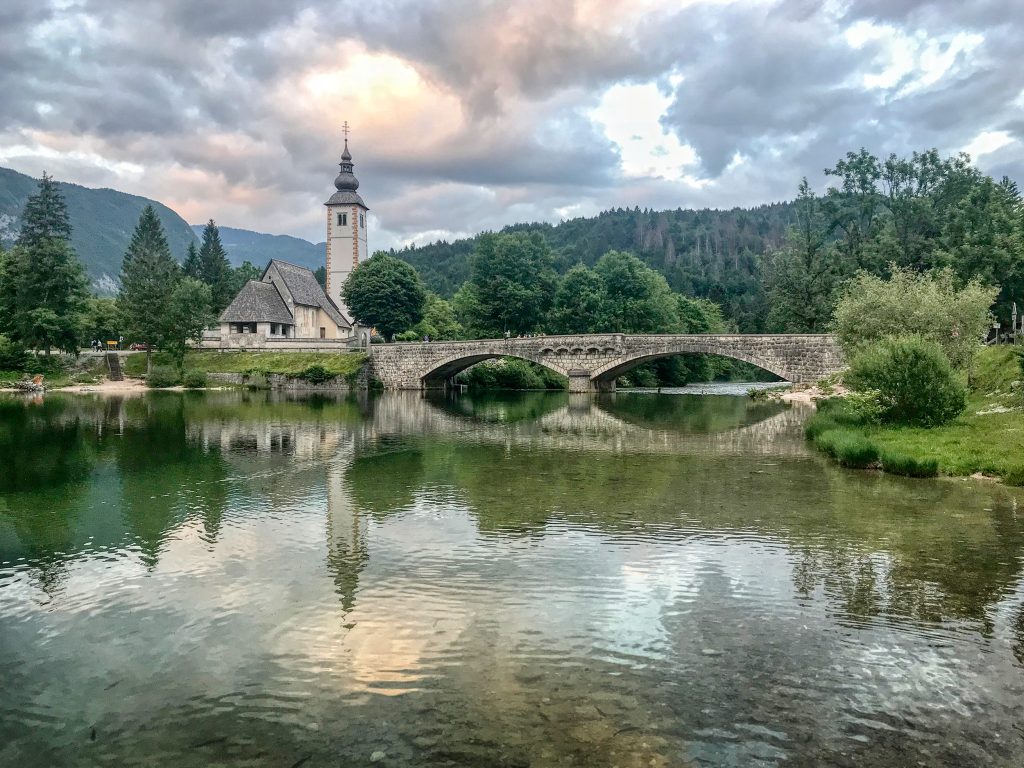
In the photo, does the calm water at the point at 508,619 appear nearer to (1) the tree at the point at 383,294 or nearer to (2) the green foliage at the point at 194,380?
(2) the green foliage at the point at 194,380

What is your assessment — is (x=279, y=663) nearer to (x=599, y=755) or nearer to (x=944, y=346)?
(x=599, y=755)

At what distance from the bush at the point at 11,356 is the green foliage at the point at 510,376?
46201 mm

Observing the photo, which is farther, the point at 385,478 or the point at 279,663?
the point at 385,478

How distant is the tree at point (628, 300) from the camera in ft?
294

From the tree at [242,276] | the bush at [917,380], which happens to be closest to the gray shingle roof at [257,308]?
the tree at [242,276]

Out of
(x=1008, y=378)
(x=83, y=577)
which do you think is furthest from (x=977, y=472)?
(x=83, y=577)

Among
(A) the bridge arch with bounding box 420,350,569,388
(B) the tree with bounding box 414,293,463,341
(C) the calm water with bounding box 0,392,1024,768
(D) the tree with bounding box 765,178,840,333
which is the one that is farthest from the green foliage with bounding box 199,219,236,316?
(C) the calm water with bounding box 0,392,1024,768

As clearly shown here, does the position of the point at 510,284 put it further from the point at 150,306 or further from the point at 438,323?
the point at 150,306

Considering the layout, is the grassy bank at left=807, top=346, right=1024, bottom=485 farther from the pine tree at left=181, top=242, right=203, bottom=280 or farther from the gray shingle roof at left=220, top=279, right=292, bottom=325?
the pine tree at left=181, top=242, right=203, bottom=280

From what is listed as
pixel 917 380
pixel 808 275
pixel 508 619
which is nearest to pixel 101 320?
pixel 808 275

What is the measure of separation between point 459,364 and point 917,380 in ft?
189

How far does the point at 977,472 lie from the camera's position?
2261cm

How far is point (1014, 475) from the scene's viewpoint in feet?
70.2

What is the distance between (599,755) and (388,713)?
253 cm
